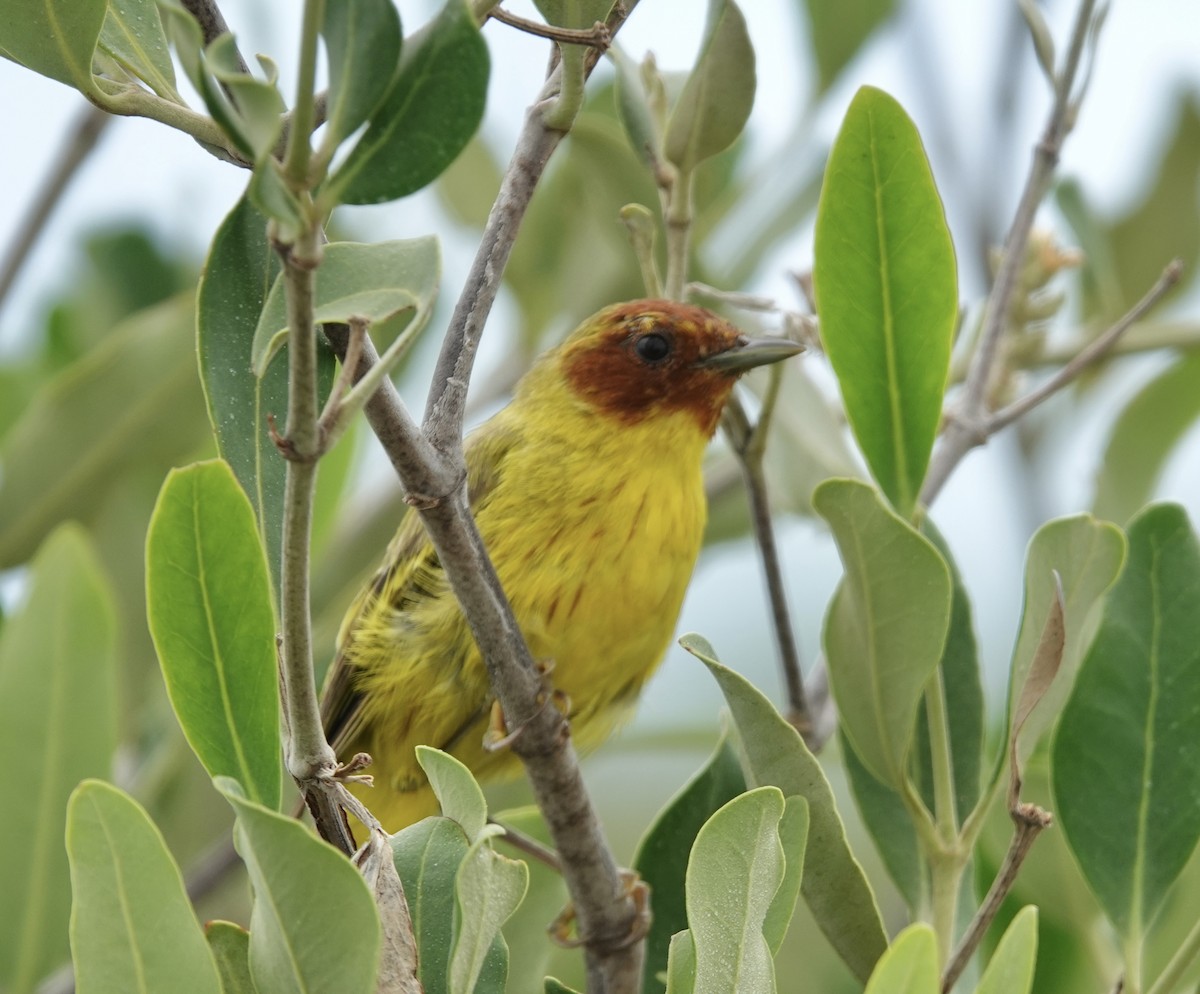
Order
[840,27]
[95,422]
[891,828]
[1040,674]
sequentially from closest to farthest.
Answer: [1040,674] → [891,828] → [95,422] → [840,27]

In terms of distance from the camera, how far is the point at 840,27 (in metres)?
3.61

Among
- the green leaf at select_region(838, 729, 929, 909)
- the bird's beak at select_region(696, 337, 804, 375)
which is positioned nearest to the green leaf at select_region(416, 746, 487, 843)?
the green leaf at select_region(838, 729, 929, 909)

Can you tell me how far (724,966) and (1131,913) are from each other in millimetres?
716

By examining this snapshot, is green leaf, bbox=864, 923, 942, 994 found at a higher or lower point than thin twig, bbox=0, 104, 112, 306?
lower

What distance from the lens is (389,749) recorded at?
11.2 ft

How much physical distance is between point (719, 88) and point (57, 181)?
5.68 feet

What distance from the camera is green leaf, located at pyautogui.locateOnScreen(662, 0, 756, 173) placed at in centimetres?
233

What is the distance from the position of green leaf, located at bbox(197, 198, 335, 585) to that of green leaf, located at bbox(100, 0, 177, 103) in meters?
0.15

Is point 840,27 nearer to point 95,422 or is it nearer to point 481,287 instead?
point 95,422

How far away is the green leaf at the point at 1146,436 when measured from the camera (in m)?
3.10

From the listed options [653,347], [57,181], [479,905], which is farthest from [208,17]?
[653,347]

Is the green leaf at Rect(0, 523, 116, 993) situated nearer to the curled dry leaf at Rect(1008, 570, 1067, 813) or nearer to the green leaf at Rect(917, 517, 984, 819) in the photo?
the green leaf at Rect(917, 517, 984, 819)

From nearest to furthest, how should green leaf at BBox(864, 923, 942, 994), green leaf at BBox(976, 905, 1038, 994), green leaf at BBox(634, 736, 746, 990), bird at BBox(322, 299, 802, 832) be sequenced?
green leaf at BBox(864, 923, 942, 994) < green leaf at BBox(976, 905, 1038, 994) < green leaf at BBox(634, 736, 746, 990) < bird at BBox(322, 299, 802, 832)

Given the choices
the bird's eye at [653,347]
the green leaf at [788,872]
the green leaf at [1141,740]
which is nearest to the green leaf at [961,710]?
the green leaf at [1141,740]
